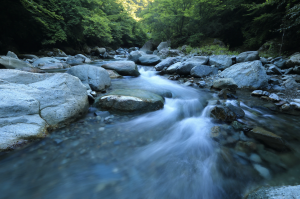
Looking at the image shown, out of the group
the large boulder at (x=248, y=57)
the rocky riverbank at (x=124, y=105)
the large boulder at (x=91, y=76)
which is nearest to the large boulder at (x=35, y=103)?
the rocky riverbank at (x=124, y=105)

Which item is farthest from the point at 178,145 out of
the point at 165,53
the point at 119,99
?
the point at 165,53

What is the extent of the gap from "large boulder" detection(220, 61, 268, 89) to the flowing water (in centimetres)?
263

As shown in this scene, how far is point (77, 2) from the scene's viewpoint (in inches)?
570

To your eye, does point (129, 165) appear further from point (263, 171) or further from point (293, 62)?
point (293, 62)

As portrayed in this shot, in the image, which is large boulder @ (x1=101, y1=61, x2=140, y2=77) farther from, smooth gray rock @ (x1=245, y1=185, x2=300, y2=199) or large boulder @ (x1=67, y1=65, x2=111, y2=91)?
smooth gray rock @ (x1=245, y1=185, x2=300, y2=199)

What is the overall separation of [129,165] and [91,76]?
350cm

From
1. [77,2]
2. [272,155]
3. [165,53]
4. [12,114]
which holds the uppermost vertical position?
[77,2]

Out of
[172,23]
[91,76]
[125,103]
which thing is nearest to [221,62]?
[125,103]

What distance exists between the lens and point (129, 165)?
1.86 meters

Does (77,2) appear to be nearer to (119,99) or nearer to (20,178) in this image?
(119,99)

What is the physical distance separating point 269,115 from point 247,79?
96.3 inches

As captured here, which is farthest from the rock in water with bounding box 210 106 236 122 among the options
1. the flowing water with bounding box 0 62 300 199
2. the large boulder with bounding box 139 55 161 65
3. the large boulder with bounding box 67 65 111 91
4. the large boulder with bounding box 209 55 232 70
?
the large boulder with bounding box 139 55 161 65

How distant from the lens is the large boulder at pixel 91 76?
440 centimetres

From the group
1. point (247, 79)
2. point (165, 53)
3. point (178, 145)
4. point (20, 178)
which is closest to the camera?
point (20, 178)
